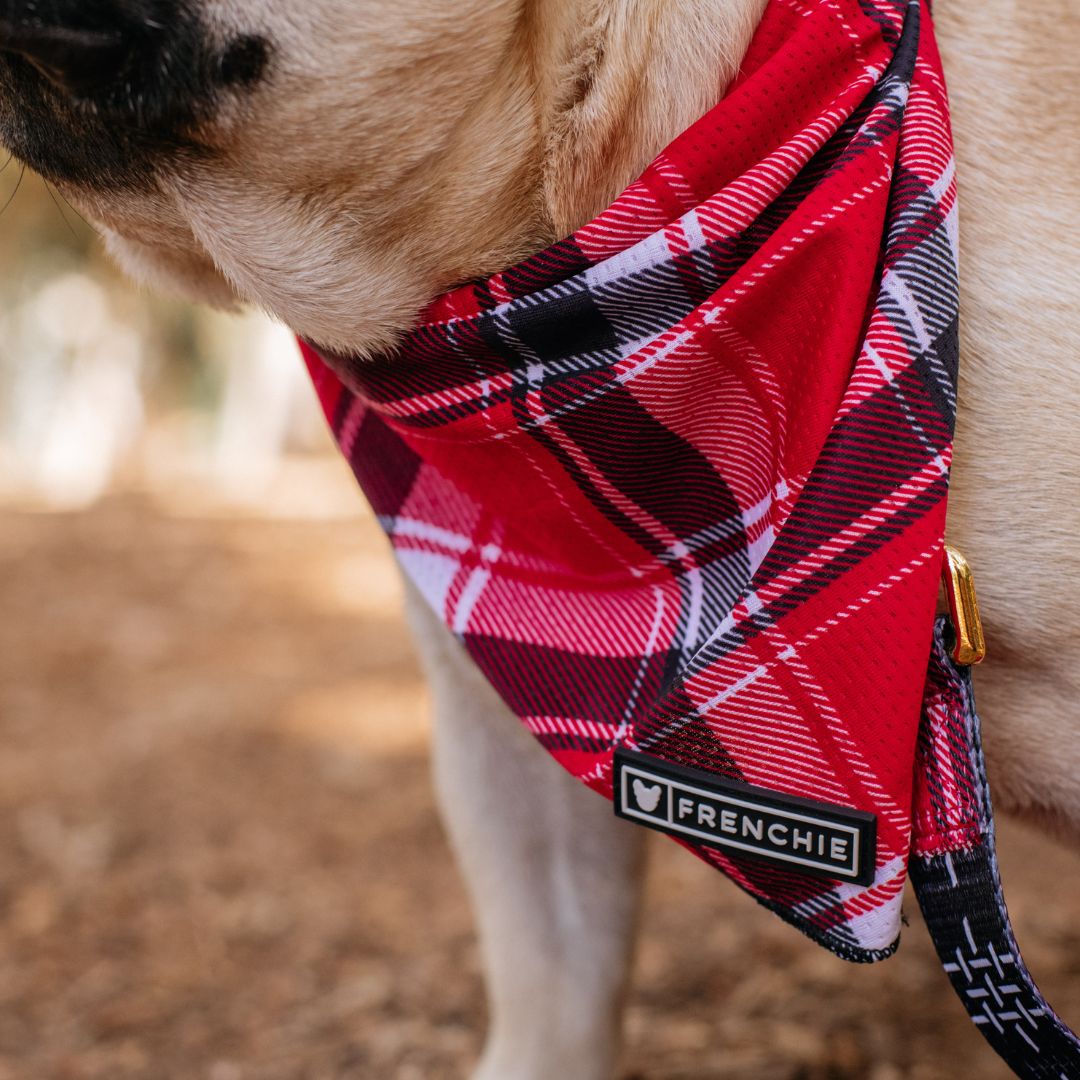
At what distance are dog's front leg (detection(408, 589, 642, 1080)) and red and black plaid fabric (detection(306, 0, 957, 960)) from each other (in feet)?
1.01

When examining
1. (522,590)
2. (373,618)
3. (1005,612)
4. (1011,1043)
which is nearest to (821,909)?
(1011,1043)

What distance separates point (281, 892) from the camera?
2133mm

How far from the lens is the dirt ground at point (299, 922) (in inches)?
65.3

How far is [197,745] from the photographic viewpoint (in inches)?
110

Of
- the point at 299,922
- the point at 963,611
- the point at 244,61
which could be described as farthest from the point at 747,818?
the point at 299,922

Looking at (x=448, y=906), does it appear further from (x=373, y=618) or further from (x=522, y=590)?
(x=373, y=618)

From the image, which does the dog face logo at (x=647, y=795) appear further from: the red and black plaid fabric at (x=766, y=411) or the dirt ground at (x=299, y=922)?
the dirt ground at (x=299, y=922)

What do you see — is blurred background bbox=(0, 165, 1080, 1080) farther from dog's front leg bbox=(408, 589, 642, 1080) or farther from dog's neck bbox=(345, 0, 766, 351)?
dog's neck bbox=(345, 0, 766, 351)

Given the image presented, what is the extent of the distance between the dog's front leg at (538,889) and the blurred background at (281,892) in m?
0.27

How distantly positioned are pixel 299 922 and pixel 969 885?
1.44 m

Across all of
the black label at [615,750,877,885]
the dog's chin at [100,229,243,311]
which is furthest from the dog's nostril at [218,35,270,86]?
the black label at [615,750,877,885]

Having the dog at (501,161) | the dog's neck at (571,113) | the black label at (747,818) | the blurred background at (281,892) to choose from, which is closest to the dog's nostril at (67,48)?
the dog at (501,161)

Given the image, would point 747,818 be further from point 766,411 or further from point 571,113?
point 571,113

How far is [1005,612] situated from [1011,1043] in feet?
1.09
